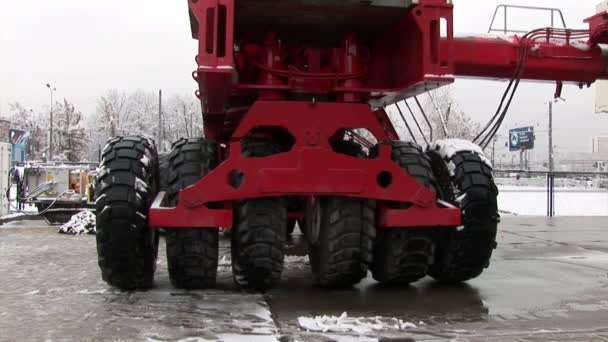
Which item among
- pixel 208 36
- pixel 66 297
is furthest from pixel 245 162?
pixel 66 297

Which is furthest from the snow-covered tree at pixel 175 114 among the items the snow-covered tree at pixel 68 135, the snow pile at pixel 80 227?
the snow pile at pixel 80 227

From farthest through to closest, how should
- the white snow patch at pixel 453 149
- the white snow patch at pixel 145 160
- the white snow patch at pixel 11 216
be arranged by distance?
1. the white snow patch at pixel 11 216
2. the white snow patch at pixel 453 149
3. the white snow patch at pixel 145 160

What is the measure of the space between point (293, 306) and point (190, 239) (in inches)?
39.7

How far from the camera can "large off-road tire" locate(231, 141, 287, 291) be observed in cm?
495

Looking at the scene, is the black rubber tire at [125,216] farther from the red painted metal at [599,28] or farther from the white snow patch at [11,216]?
the white snow patch at [11,216]

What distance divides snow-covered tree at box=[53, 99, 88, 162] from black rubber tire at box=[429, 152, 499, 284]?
54.4 metres

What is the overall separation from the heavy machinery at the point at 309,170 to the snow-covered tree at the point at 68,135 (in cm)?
5375

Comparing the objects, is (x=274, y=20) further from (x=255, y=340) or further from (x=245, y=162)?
(x=255, y=340)

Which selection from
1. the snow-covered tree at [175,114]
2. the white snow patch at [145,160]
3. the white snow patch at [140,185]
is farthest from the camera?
the snow-covered tree at [175,114]

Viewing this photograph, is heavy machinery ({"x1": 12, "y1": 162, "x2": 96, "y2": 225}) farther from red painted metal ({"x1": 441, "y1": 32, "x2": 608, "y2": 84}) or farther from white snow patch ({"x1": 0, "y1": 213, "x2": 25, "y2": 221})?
red painted metal ({"x1": 441, "y1": 32, "x2": 608, "y2": 84})

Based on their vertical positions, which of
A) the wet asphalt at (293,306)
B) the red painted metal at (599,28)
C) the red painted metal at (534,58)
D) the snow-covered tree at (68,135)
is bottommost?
the wet asphalt at (293,306)

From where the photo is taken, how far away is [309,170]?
189 inches

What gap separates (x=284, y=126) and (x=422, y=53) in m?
1.25

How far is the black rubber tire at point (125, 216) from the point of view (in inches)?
189
